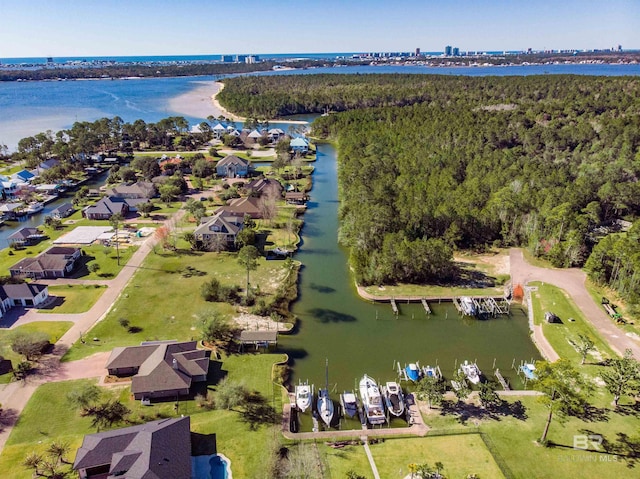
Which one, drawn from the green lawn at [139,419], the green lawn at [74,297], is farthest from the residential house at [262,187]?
the green lawn at [139,419]

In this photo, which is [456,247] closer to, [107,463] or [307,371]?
[307,371]

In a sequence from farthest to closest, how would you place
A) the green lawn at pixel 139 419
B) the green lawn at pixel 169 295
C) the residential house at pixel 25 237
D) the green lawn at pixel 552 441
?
the residential house at pixel 25 237, the green lawn at pixel 169 295, the green lawn at pixel 139 419, the green lawn at pixel 552 441

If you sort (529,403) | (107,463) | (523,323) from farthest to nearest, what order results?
1. (523,323)
2. (529,403)
3. (107,463)

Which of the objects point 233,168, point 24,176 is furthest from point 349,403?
point 24,176

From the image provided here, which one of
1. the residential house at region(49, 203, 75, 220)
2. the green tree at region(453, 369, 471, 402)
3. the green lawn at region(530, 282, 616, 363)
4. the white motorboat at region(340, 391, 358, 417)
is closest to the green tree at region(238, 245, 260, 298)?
the white motorboat at region(340, 391, 358, 417)

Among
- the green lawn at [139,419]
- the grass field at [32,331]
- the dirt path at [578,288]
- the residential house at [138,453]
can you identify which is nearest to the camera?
the residential house at [138,453]

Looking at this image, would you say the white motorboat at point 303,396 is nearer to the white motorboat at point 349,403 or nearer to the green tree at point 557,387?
the white motorboat at point 349,403

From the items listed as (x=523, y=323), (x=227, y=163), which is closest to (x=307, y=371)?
(x=523, y=323)
